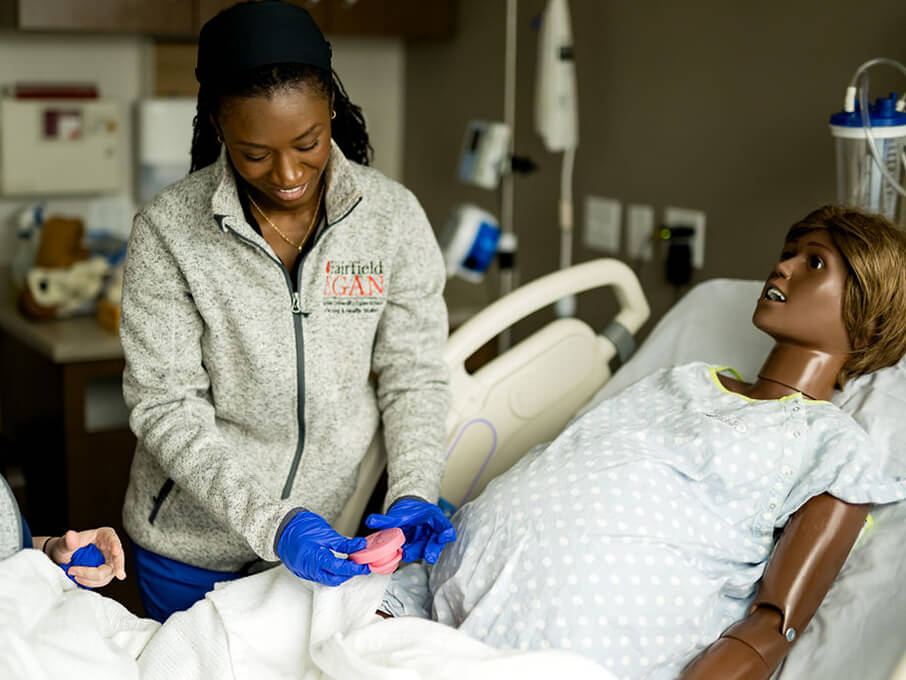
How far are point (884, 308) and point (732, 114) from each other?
981mm

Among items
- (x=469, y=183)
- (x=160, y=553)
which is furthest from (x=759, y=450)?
(x=469, y=183)

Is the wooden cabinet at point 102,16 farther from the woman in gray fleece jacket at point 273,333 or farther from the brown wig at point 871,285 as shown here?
the brown wig at point 871,285

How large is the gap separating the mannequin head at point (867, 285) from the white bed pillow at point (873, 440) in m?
0.07

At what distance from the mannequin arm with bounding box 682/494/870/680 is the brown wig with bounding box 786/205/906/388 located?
255 mm

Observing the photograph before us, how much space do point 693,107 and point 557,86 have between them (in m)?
0.37

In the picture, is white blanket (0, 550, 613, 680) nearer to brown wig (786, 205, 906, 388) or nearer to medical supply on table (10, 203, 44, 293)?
brown wig (786, 205, 906, 388)

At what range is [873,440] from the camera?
1.54 meters

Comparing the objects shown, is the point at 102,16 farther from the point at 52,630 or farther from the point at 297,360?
the point at 52,630

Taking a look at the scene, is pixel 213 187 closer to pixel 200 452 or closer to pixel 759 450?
pixel 200 452

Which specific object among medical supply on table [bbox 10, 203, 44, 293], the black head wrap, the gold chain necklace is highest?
the black head wrap

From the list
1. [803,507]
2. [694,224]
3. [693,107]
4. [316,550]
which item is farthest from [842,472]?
[693,107]

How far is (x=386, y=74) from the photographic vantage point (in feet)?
11.6

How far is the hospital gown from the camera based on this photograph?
1289 millimetres

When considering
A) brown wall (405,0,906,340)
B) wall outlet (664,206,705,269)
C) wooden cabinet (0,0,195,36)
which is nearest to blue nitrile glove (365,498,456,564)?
brown wall (405,0,906,340)
